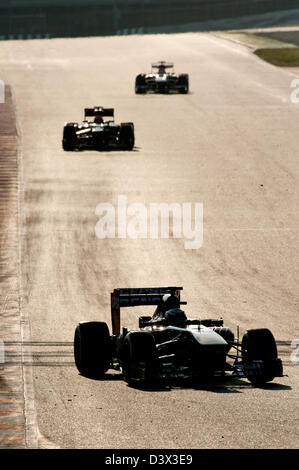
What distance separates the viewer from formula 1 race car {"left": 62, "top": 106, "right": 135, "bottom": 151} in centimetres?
3922

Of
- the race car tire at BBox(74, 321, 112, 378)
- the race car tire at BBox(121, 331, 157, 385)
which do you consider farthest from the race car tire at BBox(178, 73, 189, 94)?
the race car tire at BBox(121, 331, 157, 385)

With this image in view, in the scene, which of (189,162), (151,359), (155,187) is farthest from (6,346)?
(189,162)

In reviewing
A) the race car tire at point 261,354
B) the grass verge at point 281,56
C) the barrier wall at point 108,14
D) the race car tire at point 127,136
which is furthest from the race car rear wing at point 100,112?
the barrier wall at point 108,14

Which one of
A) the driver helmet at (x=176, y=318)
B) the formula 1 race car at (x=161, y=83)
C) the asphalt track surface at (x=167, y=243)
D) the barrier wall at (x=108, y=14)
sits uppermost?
the barrier wall at (x=108, y=14)

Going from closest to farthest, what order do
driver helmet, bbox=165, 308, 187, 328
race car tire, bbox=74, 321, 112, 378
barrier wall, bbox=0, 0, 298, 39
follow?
race car tire, bbox=74, 321, 112, 378 < driver helmet, bbox=165, 308, 187, 328 < barrier wall, bbox=0, 0, 298, 39

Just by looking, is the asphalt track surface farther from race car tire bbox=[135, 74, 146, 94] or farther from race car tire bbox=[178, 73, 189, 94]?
race car tire bbox=[178, 73, 189, 94]

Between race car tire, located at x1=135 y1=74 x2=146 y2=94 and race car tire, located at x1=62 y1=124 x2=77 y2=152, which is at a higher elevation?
race car tire, located at x1=135 y1=74 x2=146 y2=94

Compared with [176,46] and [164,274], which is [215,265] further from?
[176,46]

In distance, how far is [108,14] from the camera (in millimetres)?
119625

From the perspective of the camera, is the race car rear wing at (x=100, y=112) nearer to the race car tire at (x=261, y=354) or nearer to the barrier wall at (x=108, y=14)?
the race car tire at (x=261, y=354)

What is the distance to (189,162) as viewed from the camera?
39.8 meters

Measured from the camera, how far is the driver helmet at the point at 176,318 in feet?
49.5

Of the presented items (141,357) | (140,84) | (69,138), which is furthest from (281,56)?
(141,357)

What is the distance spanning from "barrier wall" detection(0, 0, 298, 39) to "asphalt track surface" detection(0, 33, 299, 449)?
49.4 m
